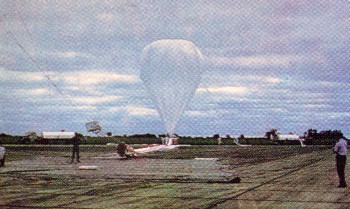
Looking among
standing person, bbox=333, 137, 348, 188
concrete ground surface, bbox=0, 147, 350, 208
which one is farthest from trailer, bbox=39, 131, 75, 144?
standing person, bbox=333, 137, 348, 188

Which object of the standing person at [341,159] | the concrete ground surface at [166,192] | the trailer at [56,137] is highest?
the trailer at [56,137]

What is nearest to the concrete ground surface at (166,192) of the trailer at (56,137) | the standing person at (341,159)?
the standing person at (341,159)

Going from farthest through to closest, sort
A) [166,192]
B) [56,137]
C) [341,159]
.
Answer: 1. [56,137]
2. [341,159]
3. [166,192]

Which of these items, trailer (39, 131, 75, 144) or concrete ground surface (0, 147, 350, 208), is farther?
trailer (39, 131, 75, 144)

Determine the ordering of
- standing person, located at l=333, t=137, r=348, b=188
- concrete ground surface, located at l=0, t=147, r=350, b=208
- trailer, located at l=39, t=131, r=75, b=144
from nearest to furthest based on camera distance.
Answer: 1. concrete ground surface, located at l=0, t=147, r=350, b=208
2. standing person, located at l=333, t=137, r=348, b=188
3. trailer, located at l=39, t=131, r=75, b=144

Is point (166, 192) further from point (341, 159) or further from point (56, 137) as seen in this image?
point (56, 137)

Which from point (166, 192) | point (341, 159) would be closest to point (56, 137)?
point (341, 159)

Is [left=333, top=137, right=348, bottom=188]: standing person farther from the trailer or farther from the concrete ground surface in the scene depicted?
the trailer

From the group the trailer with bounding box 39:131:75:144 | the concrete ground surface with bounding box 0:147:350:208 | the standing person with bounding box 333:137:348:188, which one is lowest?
the concrete ground surface with bounding box 0:147:350:208

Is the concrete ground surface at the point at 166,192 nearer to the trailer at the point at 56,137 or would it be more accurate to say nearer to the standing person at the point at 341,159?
the standing person at the point at 341,159

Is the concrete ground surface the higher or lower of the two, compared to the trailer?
lower

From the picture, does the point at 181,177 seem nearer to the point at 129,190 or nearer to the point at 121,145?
the point at 129,190

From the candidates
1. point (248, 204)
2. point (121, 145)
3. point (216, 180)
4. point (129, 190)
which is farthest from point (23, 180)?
point (121, 145)
